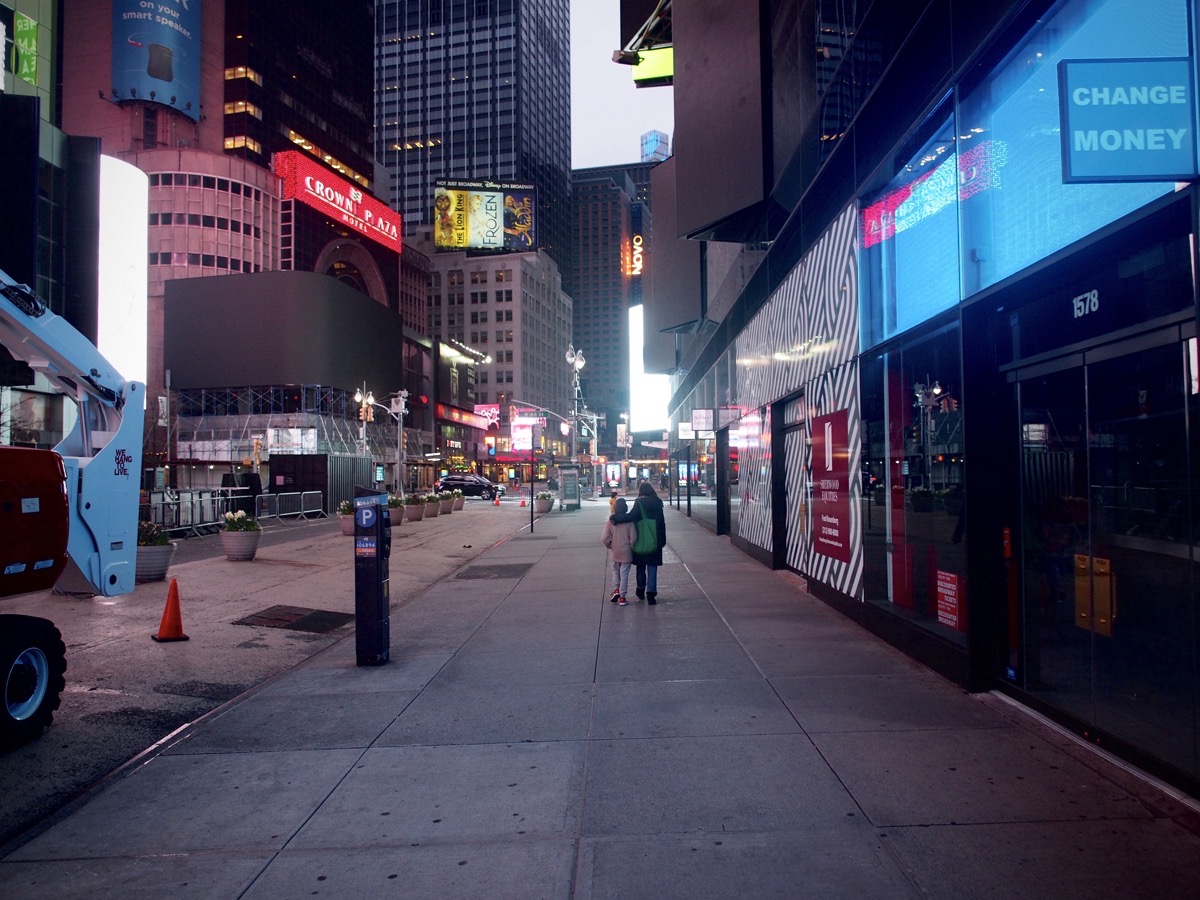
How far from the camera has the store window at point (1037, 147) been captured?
4566 millimetres

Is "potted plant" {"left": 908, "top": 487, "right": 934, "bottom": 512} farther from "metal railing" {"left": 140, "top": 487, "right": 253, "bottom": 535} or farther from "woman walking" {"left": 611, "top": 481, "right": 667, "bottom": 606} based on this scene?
"metal railing" {"left": 140, "top": 487, "right": 253, "bottom": 535}

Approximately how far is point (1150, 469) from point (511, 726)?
4.51 m

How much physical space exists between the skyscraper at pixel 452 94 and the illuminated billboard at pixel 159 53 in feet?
285

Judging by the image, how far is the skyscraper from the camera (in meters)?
176

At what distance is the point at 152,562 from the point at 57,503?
31.5 ft

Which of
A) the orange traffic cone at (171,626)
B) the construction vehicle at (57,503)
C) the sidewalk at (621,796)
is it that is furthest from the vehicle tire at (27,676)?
the orange traffic cone at (171,626)

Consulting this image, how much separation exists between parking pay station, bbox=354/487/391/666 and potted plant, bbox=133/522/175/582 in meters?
8.52

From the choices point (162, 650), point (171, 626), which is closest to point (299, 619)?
point (171, 626)

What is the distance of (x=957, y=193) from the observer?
22.6 feet

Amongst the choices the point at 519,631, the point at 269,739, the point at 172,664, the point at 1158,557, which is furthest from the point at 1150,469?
the point at 172,664

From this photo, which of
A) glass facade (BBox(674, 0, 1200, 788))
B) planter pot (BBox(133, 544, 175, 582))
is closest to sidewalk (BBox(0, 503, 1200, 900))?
glass facade (BBox(674, 0, 1200, 788))

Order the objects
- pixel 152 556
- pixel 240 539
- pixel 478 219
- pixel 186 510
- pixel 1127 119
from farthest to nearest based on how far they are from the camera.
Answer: pixel 478 219, pixel 186 510, pixel 240 539, pixel 152 556, pixel 1127 119

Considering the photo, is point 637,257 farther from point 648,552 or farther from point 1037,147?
point 1037,147

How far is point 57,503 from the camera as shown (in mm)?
6352
